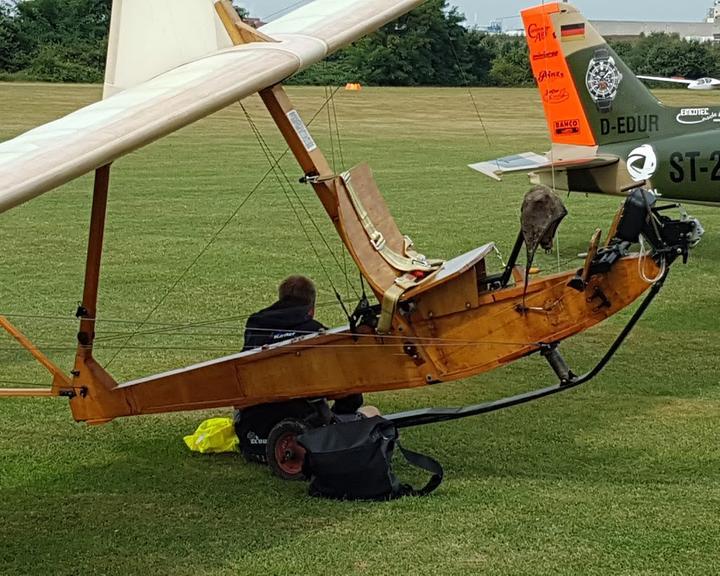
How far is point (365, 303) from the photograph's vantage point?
6090 mm

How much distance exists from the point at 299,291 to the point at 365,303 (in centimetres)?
63

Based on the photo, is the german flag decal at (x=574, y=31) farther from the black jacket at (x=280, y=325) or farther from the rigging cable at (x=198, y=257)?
the black jacket at (x=280, y=325)

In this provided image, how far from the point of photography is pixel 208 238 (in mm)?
14781

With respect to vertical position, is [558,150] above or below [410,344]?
below

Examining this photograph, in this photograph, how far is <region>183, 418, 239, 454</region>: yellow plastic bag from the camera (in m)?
6.62

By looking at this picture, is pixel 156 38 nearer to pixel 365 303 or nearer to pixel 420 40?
pixel 365 303

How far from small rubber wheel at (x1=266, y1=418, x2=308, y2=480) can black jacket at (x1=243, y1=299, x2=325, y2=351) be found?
20.2 inches

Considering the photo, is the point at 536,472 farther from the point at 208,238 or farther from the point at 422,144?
the point at 422,144

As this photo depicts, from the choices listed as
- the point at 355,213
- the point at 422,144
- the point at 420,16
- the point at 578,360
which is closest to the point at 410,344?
the point at 355,213

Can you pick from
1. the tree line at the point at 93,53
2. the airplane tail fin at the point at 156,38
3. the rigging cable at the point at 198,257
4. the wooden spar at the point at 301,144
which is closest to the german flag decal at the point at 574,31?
the rigging cable at the point at 198,257

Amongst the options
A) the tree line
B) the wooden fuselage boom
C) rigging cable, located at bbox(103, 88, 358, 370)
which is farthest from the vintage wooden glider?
the tree line

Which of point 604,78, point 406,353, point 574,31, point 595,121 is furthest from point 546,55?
point 406,353

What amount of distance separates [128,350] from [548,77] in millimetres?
7863

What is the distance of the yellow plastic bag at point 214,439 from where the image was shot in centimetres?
662
